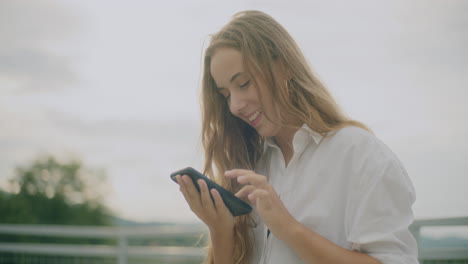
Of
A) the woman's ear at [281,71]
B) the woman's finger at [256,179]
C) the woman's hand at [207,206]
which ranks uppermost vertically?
the woman's ear at [281,71]

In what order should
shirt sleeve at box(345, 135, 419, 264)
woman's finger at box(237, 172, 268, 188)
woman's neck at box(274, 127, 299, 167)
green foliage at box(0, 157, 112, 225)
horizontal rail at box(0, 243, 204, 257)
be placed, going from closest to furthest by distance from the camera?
1. shirt sleeve at box(345, 135, 419, 264)
2. woman's finger at box(237, 172, 268, 188)
3. woman's neck at box(274, 127, 299, 167)
4. horizontal rail at box(0, 243, 204, 257)
5. green foliage at box(0, 157, 112, 225)

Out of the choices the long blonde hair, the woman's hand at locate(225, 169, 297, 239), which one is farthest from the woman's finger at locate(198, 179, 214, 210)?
the woman's hand at locate(225, 169, 297, 239)

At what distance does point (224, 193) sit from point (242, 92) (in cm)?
45

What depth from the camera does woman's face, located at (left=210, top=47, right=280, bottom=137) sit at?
1983 mm

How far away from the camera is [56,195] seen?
105 ft

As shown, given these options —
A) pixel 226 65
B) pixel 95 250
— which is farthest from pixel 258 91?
pixel 95 250

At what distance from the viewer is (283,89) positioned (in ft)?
6.48

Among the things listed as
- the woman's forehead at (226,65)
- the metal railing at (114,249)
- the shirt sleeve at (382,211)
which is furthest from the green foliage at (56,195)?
the shirt sleeve at (382,211)

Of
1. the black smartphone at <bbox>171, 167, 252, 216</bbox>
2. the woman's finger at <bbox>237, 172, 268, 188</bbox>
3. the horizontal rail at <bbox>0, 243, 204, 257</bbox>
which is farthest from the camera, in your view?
the horizontal rail at <bbox>0, 243, 204, 257</bbox>

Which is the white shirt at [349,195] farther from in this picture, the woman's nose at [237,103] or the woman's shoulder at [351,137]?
the woman's nose at [237,103]

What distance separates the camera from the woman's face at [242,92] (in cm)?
198

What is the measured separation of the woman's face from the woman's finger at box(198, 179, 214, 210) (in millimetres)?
343

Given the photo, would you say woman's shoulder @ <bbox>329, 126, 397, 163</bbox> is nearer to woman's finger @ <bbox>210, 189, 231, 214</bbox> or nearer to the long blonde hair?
the long blonde hair

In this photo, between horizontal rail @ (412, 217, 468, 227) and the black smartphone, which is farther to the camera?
horizontal rail @ (412, 217, 468, 227)
